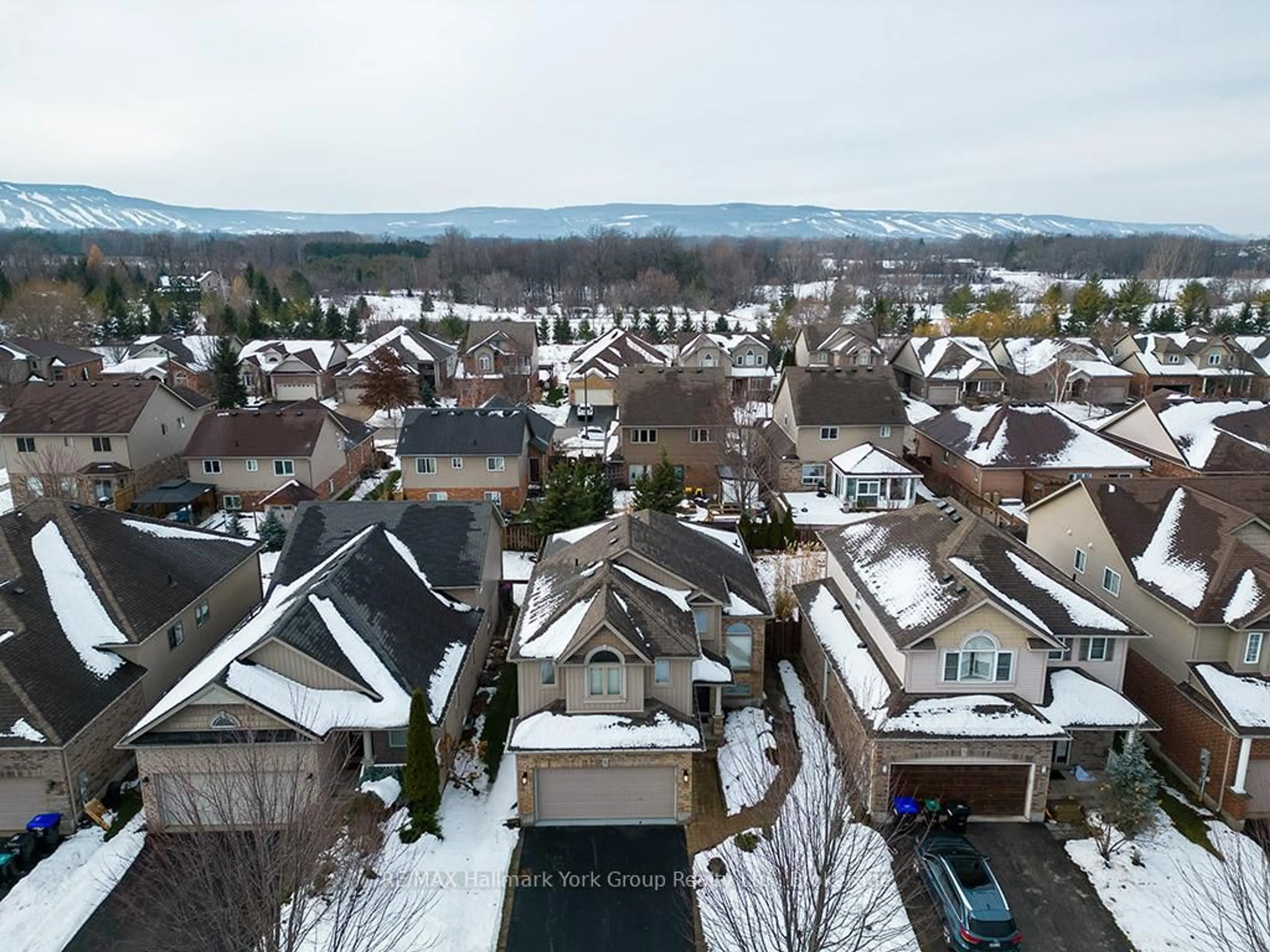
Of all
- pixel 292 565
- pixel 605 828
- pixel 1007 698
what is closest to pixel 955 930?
pixel 1007 698

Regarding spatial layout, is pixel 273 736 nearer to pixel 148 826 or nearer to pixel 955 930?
pixel 148 826

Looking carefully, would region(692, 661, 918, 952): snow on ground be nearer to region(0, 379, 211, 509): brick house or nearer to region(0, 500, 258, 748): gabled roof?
region(0, 500, 258, 748): gabled roof

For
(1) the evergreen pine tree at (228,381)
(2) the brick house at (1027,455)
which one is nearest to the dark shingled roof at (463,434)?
(2) the brick house at (1027,455)

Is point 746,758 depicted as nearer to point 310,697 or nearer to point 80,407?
point 310,697

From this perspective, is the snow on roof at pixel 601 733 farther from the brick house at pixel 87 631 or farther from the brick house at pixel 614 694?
the brick house at pixel 87 631

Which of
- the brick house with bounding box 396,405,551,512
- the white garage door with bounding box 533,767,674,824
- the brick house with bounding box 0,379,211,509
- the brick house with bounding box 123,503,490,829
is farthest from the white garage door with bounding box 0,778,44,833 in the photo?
the brick house with bounding box 0,379,211,509
